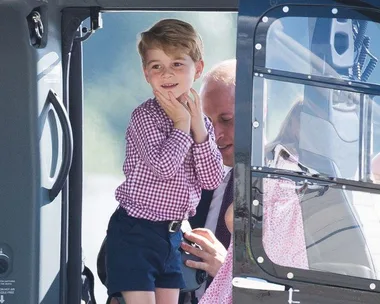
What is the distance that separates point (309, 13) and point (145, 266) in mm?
1067

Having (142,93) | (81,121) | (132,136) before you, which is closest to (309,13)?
(132,136)

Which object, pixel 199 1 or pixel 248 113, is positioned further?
pixel 199 1

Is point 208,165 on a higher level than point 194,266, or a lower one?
higher

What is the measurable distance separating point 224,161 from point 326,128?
1.58 m

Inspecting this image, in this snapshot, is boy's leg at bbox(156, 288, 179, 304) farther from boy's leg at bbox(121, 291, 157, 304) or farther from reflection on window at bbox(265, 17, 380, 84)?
reflection on window at bbox(265, 17, 380, 84)

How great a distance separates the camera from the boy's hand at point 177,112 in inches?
150

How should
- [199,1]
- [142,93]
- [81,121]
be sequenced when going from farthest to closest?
[142,93] < [81,121] < [199,1]

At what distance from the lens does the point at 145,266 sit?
12.4 feet

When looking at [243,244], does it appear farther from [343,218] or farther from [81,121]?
[81,121]

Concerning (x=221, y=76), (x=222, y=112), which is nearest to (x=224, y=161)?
(x=222, y=112)

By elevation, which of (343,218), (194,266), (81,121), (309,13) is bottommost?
(194,266)

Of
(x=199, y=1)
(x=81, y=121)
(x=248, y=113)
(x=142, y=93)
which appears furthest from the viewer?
(x=142, y=93)

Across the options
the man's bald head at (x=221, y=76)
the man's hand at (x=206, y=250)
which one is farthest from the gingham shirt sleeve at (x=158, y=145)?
the man's bald head at (x=221, y=76)

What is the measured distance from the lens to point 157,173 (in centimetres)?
375
